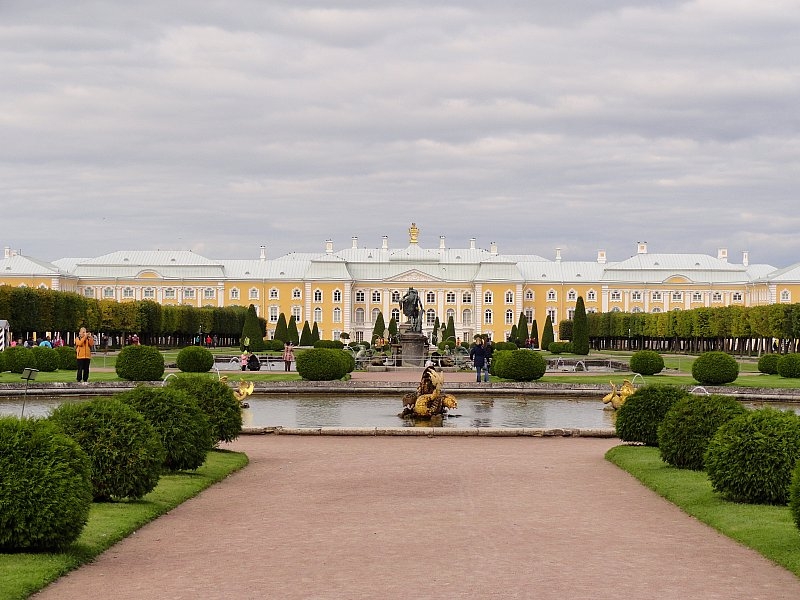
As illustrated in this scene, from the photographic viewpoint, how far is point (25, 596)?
20.2ft

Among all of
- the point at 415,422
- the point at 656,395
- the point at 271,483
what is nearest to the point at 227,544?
the point at 271,483

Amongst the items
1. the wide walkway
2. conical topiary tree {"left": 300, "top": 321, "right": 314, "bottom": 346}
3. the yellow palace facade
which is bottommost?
the wide walkway

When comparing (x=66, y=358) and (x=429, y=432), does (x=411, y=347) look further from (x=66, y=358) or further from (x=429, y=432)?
(x=429, y=432)

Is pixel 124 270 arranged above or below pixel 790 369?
above

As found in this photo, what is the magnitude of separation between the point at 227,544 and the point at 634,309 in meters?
89.8

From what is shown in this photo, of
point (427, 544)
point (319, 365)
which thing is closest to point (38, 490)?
point (427, 544)

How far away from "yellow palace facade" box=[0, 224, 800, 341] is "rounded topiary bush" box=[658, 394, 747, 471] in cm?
8261

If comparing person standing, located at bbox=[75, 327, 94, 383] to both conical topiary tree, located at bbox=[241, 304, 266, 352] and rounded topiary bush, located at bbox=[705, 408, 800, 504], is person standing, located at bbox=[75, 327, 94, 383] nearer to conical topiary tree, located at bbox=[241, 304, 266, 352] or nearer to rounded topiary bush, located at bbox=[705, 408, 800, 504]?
rounded topiary bush, located at bbox=[705, 408, 800, 504]

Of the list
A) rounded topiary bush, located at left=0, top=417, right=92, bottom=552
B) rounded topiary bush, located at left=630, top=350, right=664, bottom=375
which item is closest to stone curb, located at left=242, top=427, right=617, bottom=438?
rounded topiary bush, located at left=0, top=417, right=92, bottom=552

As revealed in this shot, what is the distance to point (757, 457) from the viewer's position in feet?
29.3

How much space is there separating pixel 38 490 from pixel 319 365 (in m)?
19.5

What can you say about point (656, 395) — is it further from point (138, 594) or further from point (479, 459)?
point (138, 594)

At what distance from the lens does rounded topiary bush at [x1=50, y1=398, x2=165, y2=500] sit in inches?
340

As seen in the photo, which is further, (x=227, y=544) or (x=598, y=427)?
(x=598, y=427)
